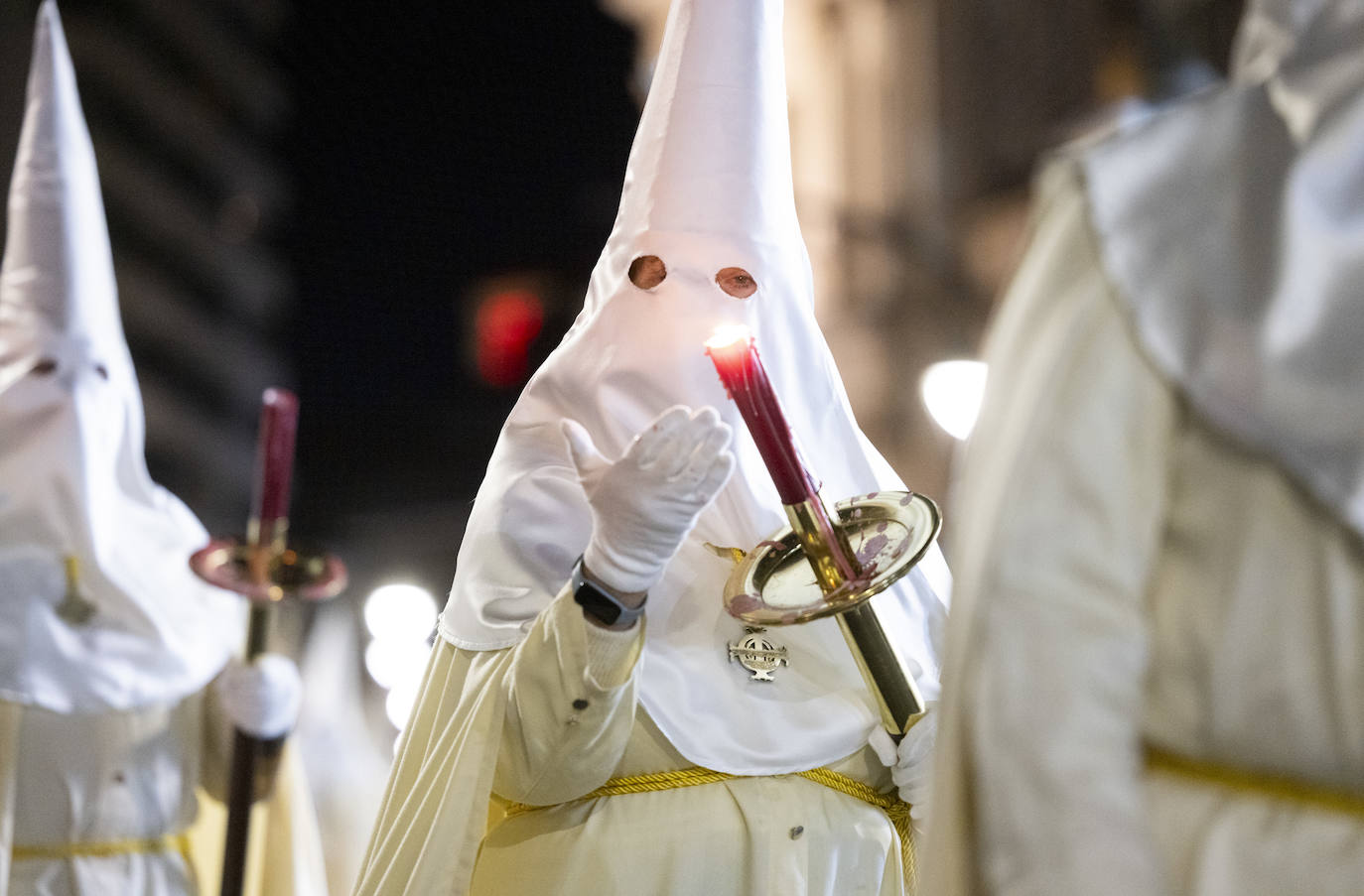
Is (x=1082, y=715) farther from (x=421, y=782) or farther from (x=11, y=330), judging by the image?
(x=11, y=330)

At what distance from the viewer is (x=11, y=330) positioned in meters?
4.13

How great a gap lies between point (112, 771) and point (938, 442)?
8.94 meters

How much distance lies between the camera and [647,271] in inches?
116

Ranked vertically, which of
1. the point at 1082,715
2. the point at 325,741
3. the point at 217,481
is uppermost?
the point at 1082,715

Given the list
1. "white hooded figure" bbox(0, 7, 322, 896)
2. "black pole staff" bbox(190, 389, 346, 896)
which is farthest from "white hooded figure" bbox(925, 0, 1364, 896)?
"white hooded figure" bbox(0, 7, 322, 896)

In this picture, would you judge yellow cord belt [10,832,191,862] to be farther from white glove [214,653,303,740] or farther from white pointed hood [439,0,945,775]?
white pointed hood [439,0,945,775]

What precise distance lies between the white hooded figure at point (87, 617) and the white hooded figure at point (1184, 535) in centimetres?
294

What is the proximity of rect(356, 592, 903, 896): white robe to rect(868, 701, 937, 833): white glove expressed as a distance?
0.21ft

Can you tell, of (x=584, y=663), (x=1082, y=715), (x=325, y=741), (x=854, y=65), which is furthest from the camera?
(x=854, y=65)

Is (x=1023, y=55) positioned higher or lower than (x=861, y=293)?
higher

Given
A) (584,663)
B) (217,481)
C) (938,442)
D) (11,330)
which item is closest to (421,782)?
(584,663)

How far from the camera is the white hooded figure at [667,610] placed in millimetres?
2484

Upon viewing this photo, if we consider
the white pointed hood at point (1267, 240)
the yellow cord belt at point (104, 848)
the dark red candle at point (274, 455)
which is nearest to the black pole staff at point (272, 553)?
the dark red candle at point (274, 455)

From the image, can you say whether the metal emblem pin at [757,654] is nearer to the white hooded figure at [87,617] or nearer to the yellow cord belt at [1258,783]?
the yellow cord belt at [1258,783]
